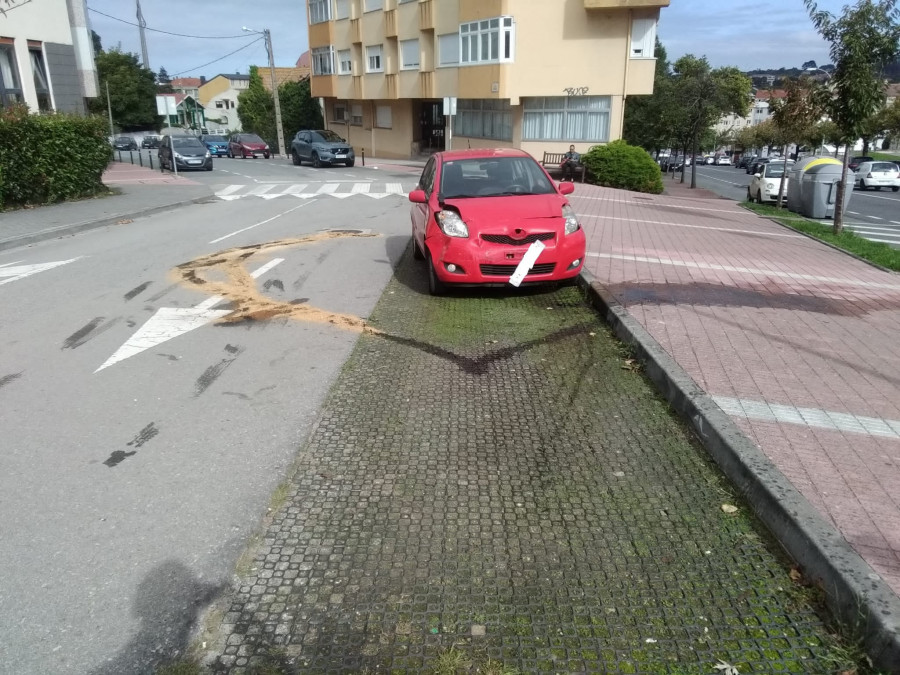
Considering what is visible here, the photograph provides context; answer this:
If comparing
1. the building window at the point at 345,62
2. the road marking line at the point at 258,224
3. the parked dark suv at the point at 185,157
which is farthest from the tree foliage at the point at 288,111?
the road marking line at the point at 258,224

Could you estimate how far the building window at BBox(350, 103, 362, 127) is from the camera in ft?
156

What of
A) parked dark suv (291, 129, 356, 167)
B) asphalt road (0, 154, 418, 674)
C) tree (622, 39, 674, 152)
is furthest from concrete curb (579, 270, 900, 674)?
tree (622, 39, 674, 152)

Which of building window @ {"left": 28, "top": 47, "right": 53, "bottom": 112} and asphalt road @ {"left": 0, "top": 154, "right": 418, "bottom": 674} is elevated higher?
building window @ {"left": 28, "top": 47, "right": 53, "bottom": 112}

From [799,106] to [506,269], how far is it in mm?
13408

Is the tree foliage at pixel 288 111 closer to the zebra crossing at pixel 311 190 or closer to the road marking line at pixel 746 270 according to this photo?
the zebra crossing at pixel 311 190

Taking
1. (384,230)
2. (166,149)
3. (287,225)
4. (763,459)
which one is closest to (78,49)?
(166,149)

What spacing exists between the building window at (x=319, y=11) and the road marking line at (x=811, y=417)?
158 ft

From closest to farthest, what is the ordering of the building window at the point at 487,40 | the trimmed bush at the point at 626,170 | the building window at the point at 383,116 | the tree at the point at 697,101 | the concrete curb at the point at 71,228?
the concrete curb at the point at 71,228, the trimmed bush at the point at 626,170, the building window at the point at 487,40, the tree at the point at 697,101, the building window at the point at 383,116

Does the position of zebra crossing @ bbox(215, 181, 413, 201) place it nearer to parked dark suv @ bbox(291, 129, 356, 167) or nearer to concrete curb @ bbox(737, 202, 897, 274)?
parked dark suv @ bbox(291, 129, 356, 167)

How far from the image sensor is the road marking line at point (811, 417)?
13.8 feet

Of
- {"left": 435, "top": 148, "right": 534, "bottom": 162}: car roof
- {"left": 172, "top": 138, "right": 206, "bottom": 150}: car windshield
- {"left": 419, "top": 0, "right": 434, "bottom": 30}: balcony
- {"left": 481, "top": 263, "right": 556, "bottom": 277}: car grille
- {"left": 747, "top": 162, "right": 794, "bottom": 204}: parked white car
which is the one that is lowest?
{"left": 747, "top": 162, "right": 794, "bottom": 204}: parked white car

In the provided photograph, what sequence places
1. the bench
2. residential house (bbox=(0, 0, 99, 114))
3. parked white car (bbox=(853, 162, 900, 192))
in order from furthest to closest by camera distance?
parked white car (bbox=(853, 162, 900, 192))
the bench
residential house (bbox=(0, 0, 99, 114))

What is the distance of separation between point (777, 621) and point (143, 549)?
2.84 meters

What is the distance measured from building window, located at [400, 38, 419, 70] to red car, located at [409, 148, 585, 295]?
32.7m
